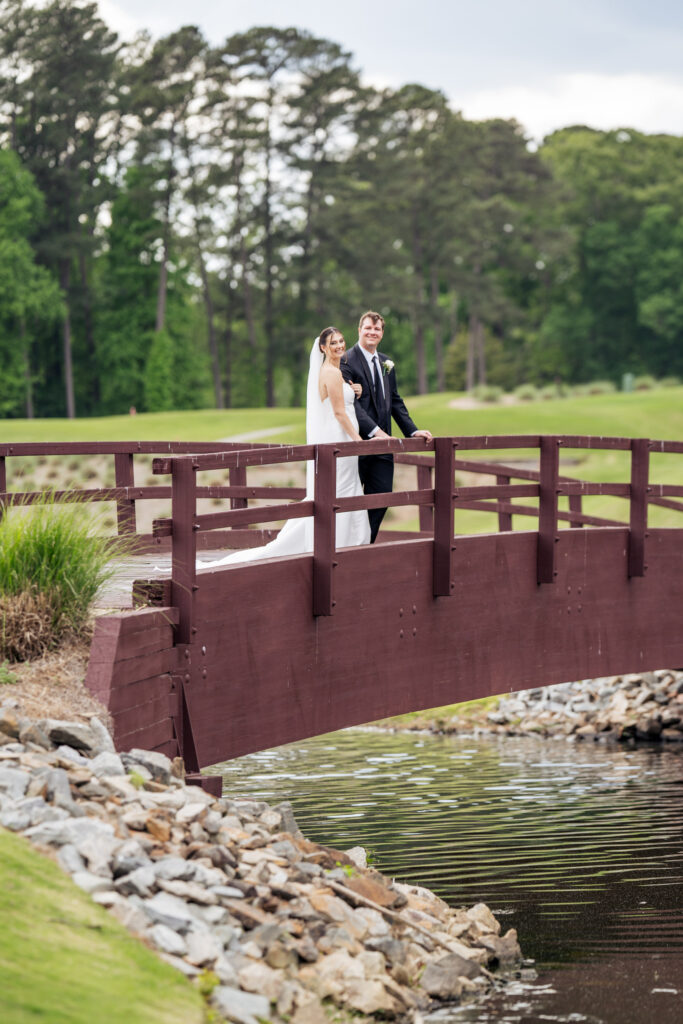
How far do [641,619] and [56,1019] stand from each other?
9.88 meters

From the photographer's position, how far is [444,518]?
11812 millimetres

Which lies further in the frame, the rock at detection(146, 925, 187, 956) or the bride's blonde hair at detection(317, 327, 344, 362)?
the bride's blonde hair at detection(317, 327, 344, 362)

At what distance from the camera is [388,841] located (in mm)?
13789

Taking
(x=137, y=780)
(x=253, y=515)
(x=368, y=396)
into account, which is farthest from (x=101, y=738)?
(x=368, y=396)

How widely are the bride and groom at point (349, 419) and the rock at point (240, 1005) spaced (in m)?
4.89

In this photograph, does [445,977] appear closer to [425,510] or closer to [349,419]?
[349,419]

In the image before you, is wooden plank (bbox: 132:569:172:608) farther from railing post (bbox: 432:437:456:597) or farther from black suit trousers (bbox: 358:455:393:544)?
railing post (bbox: 432:437:456:597)

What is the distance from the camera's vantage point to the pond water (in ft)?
29.6

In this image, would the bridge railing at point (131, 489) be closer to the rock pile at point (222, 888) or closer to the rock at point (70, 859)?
the rock pile at point (222, 888)

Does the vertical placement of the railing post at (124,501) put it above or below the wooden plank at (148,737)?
above

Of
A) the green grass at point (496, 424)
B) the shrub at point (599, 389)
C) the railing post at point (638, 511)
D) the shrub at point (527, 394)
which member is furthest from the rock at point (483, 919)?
the shrub at point (599, 389)

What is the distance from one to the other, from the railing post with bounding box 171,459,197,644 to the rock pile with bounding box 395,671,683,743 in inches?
464

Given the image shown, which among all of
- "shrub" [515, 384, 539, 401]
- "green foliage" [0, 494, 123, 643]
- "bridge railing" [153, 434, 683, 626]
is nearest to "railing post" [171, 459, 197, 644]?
"bridge railing" [153, 434, 683, 626]

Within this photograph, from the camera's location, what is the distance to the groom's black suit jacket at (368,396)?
38.2 ft
